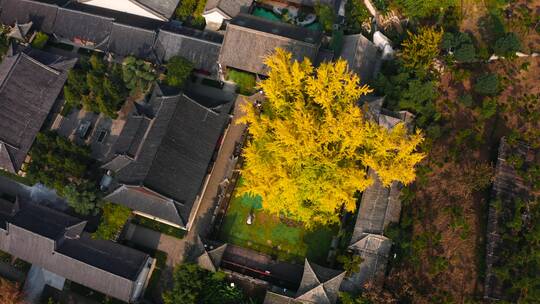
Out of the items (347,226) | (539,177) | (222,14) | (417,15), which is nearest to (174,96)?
(222,14)

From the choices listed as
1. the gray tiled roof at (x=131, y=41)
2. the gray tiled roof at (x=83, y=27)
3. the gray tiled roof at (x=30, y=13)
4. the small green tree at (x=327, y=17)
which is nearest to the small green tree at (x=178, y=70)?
→ the gray tiled roof at (x=131, y=41)

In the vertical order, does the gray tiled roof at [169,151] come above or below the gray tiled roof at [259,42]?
below

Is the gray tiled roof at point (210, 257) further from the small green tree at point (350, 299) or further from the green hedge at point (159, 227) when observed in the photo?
the small green tree at point (350, 299)

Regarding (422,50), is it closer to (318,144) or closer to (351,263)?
(318,144)

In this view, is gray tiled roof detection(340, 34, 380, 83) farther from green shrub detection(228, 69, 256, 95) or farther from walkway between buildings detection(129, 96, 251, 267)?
walkway between buildings detection(129, 96, 251, 267)

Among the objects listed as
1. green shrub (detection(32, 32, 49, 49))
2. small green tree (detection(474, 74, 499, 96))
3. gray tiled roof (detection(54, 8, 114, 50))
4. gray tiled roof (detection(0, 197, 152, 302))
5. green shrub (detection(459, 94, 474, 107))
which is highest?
small green tree (detection(474, 74, 499, 96))

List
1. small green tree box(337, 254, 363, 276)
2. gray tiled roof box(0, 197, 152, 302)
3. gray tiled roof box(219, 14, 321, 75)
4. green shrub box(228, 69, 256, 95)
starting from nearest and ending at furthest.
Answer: small green tree box(337, 254, 363, 276), gray tiled roof box(0, 197, 152, 302), gray tiled roof box(219, 14, 321, 75), green shrub box(228, 69, 256, 95)

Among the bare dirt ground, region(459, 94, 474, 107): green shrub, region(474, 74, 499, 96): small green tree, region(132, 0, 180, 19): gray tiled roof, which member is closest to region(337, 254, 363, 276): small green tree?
the bare dirt ground

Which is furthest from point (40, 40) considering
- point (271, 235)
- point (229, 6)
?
point (271, 235)
